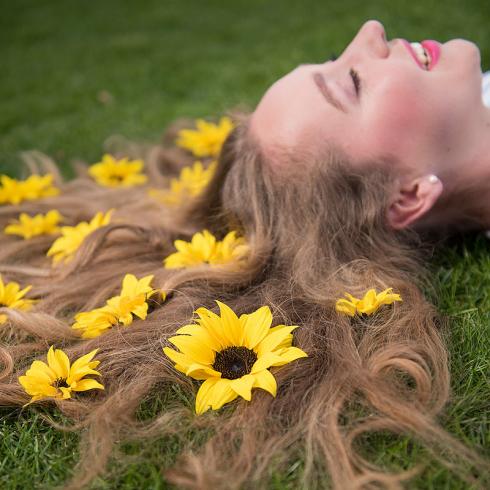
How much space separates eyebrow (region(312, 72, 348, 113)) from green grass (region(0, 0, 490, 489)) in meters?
0.76

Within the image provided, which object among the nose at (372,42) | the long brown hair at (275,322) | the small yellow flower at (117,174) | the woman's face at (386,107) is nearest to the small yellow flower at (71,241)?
the long brown hair at (275,322)

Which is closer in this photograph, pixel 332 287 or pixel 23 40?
pixel 332 287

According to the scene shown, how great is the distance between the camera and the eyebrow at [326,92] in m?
2.41

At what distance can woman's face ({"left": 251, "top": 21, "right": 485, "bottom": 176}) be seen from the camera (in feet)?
7.59

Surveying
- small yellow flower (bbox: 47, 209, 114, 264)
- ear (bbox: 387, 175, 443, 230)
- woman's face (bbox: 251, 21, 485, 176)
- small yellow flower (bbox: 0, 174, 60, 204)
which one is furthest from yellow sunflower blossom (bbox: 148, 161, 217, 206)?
ear (bbox: 387, 175, 443, 230)

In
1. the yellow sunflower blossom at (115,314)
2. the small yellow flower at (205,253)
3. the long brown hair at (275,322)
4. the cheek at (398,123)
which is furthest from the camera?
the small yellow flower at (205,253)

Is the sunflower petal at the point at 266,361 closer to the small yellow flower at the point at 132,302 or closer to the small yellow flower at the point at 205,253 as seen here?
the small yellow flower at the point at 132,302

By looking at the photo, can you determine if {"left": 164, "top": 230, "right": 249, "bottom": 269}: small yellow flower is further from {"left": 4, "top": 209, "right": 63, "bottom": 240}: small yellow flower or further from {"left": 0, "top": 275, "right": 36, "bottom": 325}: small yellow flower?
{"left": 4, "top": 209, "right": 63, "bottom": 240}: small yellow flower

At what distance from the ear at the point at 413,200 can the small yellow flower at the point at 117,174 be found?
178cm

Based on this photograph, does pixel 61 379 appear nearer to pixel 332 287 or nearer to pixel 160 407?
pixel 160 407

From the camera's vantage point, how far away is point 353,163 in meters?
2.40

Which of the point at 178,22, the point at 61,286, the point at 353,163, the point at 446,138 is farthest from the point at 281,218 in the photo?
the point at 178,22

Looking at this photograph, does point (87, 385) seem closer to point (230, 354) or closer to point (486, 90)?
point (230, 354)

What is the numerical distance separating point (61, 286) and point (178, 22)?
21.0 ft
